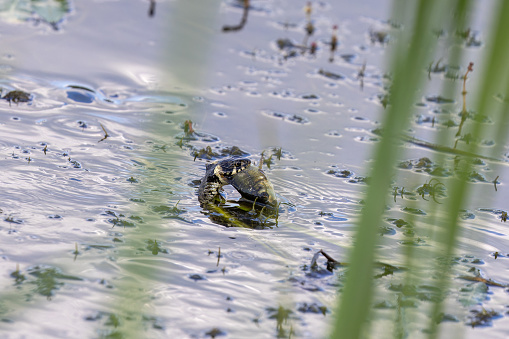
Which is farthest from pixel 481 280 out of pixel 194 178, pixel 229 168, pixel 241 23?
pixel 241 23

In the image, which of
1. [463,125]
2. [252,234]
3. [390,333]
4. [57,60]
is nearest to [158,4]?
[57,60]

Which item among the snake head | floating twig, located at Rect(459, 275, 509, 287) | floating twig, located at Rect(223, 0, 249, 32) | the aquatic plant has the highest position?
the aquatic plant

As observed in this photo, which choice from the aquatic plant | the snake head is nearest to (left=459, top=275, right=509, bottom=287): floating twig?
the snake head

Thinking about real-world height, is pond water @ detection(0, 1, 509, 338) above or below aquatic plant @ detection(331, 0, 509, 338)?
below

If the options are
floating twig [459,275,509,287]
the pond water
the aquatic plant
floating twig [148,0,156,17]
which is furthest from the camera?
floating twig [148,0,156,17]

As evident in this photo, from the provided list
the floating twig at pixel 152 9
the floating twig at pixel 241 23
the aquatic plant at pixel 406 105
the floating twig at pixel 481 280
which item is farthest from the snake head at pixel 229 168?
the floating twig at pixel 152 9

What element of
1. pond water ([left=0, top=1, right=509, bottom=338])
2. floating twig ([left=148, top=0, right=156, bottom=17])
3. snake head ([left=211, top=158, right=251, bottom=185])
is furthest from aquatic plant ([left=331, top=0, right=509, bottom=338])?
floating twig ([left=148, top=0, right=156, bottom=17])

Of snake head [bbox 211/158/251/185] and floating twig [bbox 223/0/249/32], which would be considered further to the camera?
floating twig [bbox 223/0/249/32]

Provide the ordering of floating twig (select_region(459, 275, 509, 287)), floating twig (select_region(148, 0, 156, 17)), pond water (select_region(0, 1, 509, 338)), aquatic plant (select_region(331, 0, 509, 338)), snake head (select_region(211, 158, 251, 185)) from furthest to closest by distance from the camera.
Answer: floating twig (select_region(148, 0, 156, 17)), snake head (select_region(211, 158, 251, 185)), floating twig (select_region(459, 275, 509, 287)), pond water (select_region(0, 1, 509, 338)), aquatic plant (select_region(331, 0, 509, 338))

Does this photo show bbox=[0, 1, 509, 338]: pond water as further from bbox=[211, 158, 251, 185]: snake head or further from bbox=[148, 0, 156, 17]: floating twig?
bbox=[211, 158, 251, 185]: snake head
